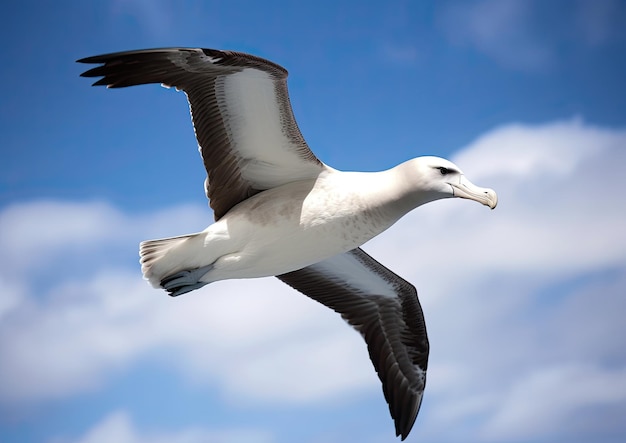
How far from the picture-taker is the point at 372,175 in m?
8.39

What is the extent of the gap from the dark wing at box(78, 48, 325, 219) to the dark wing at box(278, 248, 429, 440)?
1987 millimetres

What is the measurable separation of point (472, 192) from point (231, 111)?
2.33 m

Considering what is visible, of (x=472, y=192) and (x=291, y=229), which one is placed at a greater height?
(x=472, y=192)

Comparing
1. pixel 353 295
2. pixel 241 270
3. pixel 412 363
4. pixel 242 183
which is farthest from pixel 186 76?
pixel 412 363

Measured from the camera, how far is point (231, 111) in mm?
8312

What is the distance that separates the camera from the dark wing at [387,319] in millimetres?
10445

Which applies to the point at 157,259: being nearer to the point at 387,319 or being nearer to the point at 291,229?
the point at 291,229

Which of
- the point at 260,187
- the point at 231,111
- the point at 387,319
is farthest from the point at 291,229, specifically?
the point at 387,319

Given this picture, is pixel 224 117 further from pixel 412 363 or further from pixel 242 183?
pixel 412 363

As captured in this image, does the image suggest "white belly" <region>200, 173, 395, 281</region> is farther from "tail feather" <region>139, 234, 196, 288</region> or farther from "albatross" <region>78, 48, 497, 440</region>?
"tail feather" <region>139, 234, 196, 288</region>

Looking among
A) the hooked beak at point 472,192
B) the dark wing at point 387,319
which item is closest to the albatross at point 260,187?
the hooked beak at point 472,192

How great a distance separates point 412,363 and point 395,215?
10.3 feet

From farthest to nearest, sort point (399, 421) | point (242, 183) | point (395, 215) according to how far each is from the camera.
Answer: point (399, 421), point (242, 183), point (395, 215)

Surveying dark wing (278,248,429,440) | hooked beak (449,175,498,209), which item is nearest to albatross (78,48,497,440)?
hooked beak (449,175,498,209)
